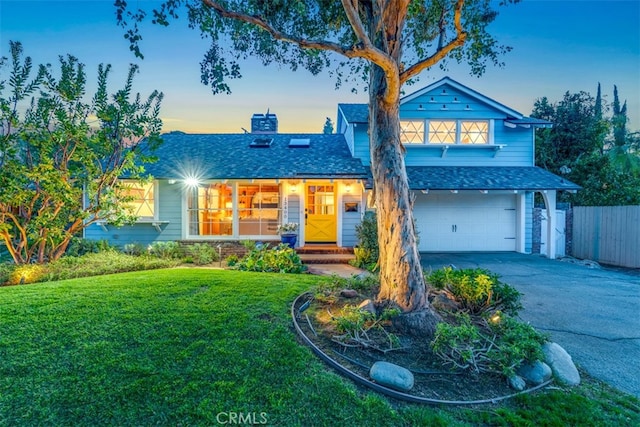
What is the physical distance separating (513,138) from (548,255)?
4385 mm

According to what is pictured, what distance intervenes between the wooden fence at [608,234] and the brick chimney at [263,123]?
13.0m

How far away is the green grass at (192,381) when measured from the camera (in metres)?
2.51

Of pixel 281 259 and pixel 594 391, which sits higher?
pixel 281 259

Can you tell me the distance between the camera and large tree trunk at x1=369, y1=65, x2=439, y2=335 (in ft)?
13.5

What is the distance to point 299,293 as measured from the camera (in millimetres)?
5473

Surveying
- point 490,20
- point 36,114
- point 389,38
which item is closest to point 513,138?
point 490,20

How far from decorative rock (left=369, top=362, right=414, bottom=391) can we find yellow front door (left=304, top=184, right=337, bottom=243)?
7.90 metres

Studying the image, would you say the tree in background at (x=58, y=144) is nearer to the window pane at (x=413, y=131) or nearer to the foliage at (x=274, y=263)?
the foliage at (x=274, y=263)

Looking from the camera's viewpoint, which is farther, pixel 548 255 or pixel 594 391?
pixel 548 255

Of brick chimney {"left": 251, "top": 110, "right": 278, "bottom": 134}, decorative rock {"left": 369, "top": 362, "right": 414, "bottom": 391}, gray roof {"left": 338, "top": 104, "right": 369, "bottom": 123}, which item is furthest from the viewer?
brick chimney {"left": 251, "top": 110, "right": 278, "bottom": 134}

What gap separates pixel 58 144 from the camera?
768 centimetres

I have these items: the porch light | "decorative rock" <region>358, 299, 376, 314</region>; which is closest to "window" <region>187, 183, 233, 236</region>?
the porch light

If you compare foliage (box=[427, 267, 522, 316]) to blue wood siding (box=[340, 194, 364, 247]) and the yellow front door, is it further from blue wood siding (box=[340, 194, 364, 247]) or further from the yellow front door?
the yellow front door

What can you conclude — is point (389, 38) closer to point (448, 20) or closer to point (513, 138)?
point (448, 20)
